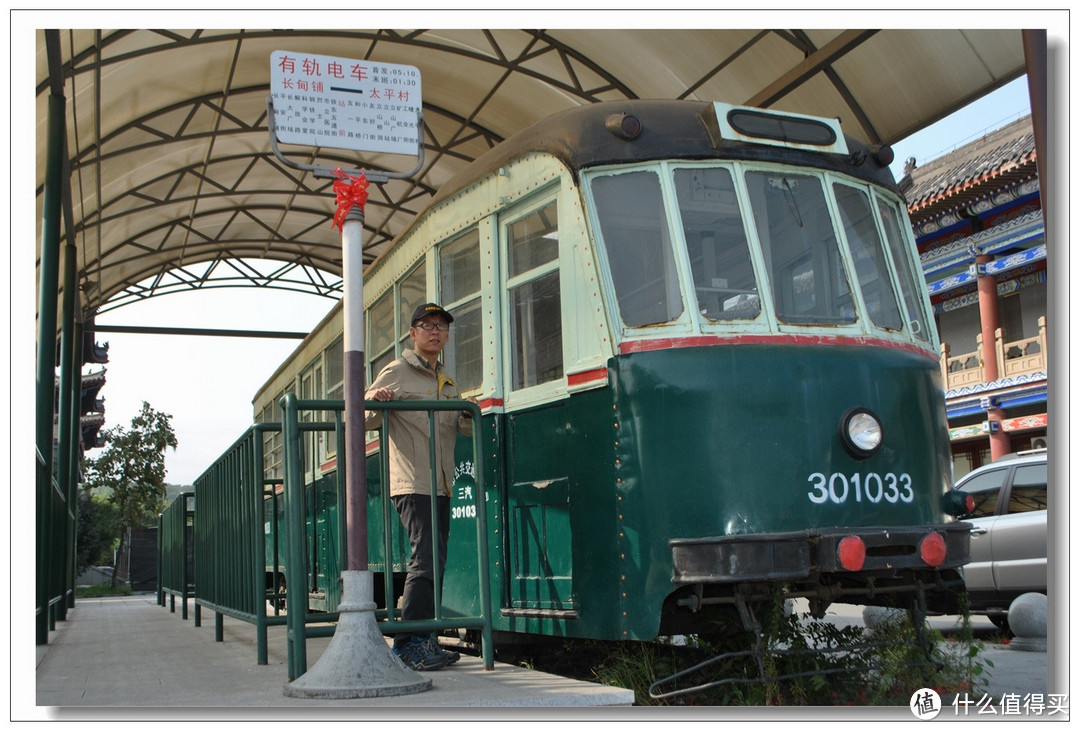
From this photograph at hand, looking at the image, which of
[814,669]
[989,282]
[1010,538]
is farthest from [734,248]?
[989,282]

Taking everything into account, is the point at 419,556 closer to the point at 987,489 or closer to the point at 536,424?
the point at 536,424

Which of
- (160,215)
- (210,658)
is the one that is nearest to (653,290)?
(210,658)

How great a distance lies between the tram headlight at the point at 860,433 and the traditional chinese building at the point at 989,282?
1390 cm

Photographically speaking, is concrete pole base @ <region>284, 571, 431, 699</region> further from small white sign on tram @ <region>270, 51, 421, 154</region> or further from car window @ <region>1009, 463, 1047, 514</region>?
car window @ <region>1009, 463, 1047, 514</region>

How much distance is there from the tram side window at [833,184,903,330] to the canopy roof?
4.09m

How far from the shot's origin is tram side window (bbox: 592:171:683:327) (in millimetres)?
4836

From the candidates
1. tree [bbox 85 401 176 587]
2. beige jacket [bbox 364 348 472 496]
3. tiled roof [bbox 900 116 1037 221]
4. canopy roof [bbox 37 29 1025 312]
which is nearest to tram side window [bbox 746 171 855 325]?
beige jacket [bbox 364 348 472 496]

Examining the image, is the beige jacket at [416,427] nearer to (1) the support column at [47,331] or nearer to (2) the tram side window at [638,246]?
(2) the tram side window at [638,246]

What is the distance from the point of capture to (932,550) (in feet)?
14.9

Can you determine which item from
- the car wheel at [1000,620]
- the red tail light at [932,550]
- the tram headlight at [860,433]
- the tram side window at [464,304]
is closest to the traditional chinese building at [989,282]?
the car wheel at [1000,620]

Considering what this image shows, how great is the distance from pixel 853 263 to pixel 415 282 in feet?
8.96

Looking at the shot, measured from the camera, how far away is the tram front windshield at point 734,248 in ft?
15.9

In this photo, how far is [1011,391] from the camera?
18953 mm

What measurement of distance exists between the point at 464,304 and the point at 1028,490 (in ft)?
19.1
